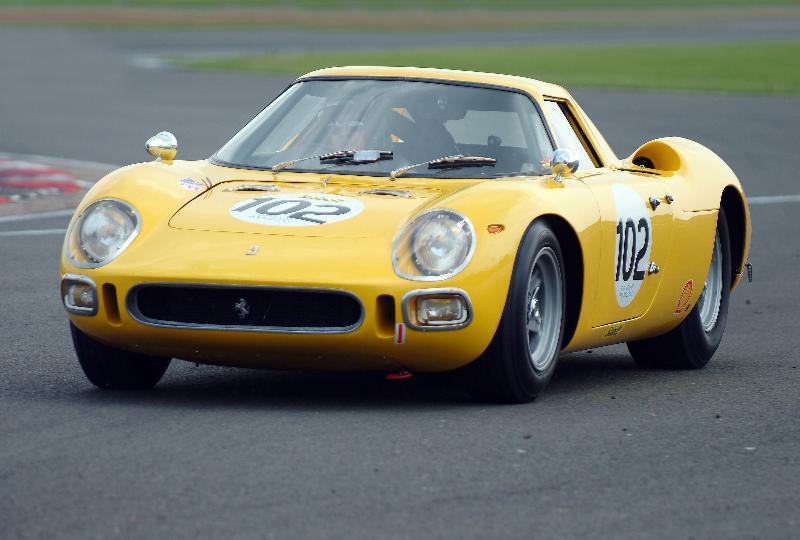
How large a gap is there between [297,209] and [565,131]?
1.50 metres

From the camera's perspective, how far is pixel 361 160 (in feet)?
21.9

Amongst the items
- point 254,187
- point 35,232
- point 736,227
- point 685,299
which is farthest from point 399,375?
point 35,232

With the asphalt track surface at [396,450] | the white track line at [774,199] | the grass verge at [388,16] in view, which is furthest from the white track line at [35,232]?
the grass verge at [388,16]

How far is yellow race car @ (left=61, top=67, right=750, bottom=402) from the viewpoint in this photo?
5.80m

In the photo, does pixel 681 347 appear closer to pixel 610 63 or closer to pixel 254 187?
pixel 254 187

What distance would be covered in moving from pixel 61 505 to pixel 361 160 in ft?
8.46

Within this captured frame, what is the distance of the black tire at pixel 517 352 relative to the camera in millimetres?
5914

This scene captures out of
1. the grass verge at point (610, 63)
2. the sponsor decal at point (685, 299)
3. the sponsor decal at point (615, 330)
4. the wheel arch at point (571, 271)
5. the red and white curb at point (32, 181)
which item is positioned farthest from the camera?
the grass verge at point (610, 63)

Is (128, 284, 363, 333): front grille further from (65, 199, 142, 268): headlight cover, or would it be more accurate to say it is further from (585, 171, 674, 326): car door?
(585, 171, 674, 326): car door

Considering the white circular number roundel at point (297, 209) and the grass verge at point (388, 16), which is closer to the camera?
the white circular number roundel at point (297, 209)

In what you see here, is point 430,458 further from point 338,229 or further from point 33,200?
point 33,200

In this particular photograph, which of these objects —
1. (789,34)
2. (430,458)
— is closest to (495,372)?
(430,458)

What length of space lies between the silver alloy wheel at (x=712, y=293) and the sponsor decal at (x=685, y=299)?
1.25 feet

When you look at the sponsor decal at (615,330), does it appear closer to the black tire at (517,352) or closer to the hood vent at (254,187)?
the black tire at (517,352)
